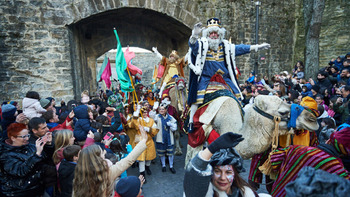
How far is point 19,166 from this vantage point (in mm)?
2367

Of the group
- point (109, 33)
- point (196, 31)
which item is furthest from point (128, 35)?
point (196, 31)

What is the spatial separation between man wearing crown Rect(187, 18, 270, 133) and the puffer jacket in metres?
2.22

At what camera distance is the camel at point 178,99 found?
21.3 ft

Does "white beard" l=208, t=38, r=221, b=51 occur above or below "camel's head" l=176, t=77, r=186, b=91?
above

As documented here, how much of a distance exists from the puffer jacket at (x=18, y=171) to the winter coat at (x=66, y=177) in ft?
0.77

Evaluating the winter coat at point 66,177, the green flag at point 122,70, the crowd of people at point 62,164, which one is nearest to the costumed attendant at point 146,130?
the green flag at point 122,70

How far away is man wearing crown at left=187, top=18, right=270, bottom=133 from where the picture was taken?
368 cm

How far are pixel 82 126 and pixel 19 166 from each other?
1444mm

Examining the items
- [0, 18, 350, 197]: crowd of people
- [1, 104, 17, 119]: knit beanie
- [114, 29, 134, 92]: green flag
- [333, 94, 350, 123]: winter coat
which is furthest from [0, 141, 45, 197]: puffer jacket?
[333, 94, 350, 123]: winter coat

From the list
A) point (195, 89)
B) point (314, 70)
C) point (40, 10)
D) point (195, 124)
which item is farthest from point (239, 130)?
point (314, 70)

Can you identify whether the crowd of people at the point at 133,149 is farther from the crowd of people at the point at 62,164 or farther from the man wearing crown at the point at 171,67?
the man wearing crown at the point at 171,67

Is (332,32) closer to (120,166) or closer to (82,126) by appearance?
(82,126)

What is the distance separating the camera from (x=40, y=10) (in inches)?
305

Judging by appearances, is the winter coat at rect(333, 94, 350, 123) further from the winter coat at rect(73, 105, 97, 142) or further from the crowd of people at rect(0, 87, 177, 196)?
the winter coat at rect(73, 105, 97, 142)
